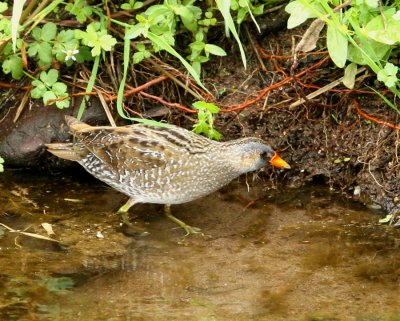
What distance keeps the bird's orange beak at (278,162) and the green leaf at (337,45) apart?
856 millimetres

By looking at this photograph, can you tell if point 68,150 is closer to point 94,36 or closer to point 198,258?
point 94,36

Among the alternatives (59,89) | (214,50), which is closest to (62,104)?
(59,89)

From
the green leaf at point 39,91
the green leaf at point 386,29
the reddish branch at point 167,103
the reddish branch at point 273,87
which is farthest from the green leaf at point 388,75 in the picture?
the green leaf at point 39,91

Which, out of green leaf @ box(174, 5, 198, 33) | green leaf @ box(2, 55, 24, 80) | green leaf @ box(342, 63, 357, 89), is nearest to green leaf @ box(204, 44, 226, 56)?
green leaf @ box(174, 5, 198, 33)

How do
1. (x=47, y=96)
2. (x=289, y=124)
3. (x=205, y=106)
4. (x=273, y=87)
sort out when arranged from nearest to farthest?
1. (x=205, y=106)
2. (x=47, y=96)
3. (x=273, y=87)
4. (x=289, y=124)

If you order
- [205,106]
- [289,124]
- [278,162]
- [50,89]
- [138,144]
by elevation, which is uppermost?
[50,89]

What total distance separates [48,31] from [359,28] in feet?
6.70

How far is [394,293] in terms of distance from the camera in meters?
5.12

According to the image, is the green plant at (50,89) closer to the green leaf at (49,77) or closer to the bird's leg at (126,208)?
the green leaf at (49,77)

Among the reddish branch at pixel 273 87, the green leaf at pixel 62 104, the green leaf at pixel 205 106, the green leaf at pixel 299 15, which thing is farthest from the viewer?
the reddish branch at pixel 273 87

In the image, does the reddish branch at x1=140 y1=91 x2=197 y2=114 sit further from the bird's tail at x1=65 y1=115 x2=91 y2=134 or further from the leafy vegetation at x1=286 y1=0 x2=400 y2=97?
the leafy vegetation at x1=286 y1=0 x2=400 y2=97

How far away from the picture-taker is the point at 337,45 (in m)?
5.61

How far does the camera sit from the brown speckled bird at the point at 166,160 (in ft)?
20.0

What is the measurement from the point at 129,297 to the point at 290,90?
2144 mm
